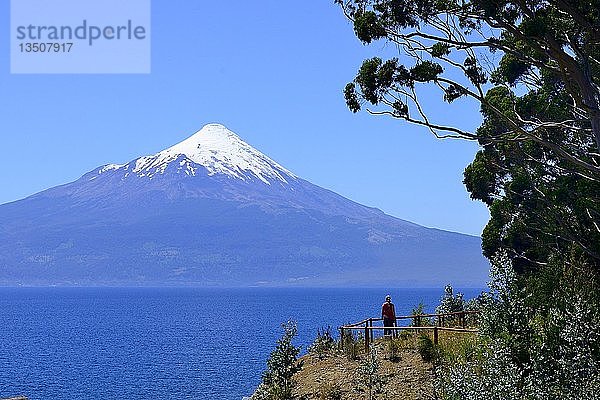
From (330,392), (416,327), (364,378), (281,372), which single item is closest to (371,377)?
(364,378)

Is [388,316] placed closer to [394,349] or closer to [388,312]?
[388,312]

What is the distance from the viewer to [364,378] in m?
20.1

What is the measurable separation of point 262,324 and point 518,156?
72.6m

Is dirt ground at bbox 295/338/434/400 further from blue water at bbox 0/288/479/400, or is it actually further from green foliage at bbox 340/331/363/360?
blue water at bbox 0/288/479/400

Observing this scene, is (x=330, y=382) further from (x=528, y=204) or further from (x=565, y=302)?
(x=528, y=204)

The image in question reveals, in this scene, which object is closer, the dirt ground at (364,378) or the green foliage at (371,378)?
the green foliage at (371,378)

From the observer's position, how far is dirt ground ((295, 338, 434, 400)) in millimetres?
19781

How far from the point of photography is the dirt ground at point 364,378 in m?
19.8

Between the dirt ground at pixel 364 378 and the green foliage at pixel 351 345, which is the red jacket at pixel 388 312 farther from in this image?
the dirt ground at pixel 364 378

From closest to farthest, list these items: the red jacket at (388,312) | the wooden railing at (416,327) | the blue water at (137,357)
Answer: the wooden railing at (416,327) < the red jacket at (388,312) < the blue water at (137,357)

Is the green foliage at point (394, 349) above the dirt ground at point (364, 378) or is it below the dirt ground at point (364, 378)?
above

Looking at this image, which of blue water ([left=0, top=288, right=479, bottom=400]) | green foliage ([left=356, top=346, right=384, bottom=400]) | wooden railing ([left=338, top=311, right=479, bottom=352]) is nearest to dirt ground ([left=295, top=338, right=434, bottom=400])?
green foliage ([left=356, top=346, right=384, bottom=400])

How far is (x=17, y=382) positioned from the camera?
4900 cm

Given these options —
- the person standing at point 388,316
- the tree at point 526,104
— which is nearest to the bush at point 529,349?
the tree at point 526,104
